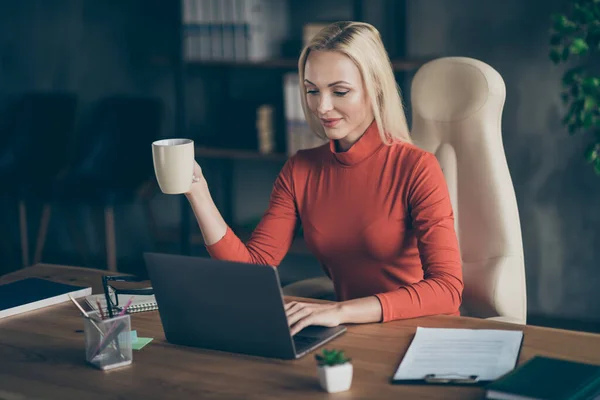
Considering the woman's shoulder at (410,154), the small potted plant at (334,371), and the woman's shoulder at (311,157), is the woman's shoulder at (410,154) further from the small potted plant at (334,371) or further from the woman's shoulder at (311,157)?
the small potted plant at (334,371)

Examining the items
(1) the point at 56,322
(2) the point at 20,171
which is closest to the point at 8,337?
(1) the point at 56,322

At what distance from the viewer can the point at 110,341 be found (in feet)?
4.95

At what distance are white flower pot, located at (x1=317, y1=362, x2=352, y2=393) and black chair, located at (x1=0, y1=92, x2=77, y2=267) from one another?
3.53 m

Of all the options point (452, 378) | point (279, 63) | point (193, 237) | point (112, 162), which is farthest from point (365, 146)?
point (112, 162)

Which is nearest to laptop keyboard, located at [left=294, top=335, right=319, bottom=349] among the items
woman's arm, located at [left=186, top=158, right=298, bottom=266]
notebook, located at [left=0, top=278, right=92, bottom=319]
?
woman's arm, located at [left=186, top=158, right=298, bottom=266]

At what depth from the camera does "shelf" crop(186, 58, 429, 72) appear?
3639mm

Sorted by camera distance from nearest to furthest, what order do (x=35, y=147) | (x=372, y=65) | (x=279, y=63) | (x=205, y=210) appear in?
(x=205, y=210)
(x=372, y=65)
(x=279, y=63)
(x=35, y=147)

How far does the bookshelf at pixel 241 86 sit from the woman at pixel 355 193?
5.07ft

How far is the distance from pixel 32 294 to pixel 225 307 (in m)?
0.63

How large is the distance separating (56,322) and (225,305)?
48 cm

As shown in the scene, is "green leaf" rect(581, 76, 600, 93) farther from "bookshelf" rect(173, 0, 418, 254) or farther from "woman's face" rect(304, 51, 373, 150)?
"woman's face" rect(304, 51, 373, 150)

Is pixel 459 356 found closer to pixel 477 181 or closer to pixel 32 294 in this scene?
pixel 477 181

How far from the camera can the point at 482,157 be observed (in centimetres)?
219

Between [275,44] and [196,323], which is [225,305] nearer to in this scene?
[196,323]
